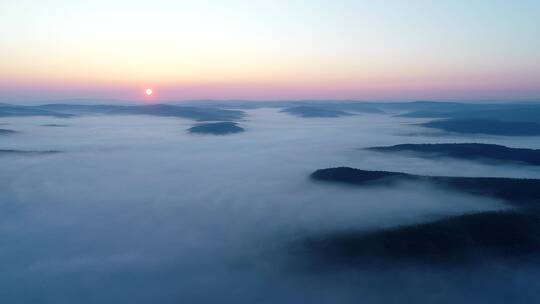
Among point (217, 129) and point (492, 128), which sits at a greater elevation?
point (492, 128)

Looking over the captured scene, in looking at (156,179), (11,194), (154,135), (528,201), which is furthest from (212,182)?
Result: (154,135)

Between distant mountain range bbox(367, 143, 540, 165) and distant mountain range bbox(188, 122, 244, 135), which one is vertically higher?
distant mountain range bbox(188, 122, 244, 135)

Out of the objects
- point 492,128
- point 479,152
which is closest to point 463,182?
point 479,152

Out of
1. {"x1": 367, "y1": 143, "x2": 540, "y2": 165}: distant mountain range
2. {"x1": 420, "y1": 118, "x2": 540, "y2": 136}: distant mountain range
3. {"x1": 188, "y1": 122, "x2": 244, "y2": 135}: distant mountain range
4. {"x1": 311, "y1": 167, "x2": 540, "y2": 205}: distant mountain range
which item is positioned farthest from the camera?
{"x1": 420, "y1": 118, "x2": 540, "y2": 136}: distant mountain range

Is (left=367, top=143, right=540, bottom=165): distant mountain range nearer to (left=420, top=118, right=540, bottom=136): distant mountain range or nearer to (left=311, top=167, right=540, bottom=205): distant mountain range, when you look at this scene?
(left=311, top=167, right=540, bottom=205): distant mountain range

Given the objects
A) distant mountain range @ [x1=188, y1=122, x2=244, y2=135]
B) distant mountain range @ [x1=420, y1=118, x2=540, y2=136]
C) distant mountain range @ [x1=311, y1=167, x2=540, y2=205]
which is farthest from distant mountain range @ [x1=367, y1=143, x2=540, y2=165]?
distant mountain range @ [x1=188, y1=122, x2=244, y2=135]

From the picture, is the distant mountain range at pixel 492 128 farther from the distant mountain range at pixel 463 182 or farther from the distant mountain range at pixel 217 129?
the distant mountain range at pixel 463 182

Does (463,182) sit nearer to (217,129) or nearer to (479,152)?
(479,152)

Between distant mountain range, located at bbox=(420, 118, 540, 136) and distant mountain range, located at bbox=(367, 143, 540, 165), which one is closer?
distant mountain range, located at bbox=(367, 143, 540, 165)

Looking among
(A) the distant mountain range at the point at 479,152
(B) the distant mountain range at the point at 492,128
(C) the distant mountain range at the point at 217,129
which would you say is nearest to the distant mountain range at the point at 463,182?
(A) the distant mountain range at the point at 479,152

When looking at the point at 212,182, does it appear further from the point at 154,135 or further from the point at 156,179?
the point at 154,135

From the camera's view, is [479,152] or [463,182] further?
[479,152]
